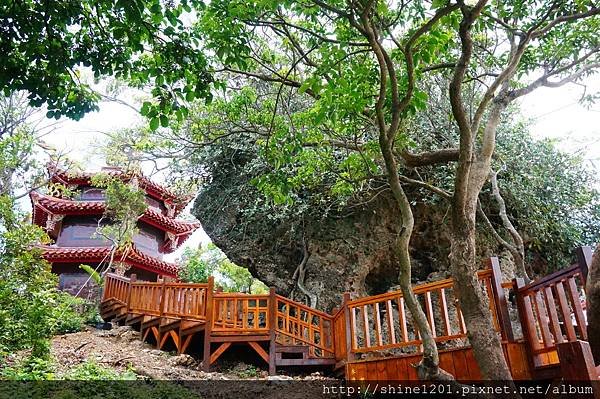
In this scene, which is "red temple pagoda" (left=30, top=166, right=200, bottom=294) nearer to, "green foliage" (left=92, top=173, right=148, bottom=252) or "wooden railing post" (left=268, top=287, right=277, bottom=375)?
"green foliage" (left=92, top=173, right=148, bottom=252)

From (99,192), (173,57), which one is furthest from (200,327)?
(99,192)

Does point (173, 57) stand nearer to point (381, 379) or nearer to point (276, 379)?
point (381, 379)

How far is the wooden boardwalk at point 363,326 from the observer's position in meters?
3.89

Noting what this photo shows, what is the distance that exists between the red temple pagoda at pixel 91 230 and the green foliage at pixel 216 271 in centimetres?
313

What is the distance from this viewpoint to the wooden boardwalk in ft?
12.8

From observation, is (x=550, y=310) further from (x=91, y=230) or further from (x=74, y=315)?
(x=91, y=230)

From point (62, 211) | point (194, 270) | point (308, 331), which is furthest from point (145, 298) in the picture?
point (194, 270)

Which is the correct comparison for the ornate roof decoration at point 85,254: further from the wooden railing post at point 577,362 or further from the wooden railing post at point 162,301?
the wooden railing post at point 577,362

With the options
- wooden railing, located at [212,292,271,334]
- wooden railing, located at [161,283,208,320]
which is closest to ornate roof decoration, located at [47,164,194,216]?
wooden railing, located at [161,283,208,320]

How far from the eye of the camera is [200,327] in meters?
7.79

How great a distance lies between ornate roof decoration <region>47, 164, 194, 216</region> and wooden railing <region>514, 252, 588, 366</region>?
12.7 meters

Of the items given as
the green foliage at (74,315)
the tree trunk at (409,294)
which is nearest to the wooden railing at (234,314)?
the green foliage at (74,315)

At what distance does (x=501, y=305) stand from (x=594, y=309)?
253cm

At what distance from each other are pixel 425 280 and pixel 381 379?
560 cm
